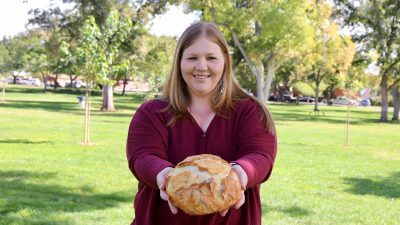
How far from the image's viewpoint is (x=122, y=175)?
10961 millimetres

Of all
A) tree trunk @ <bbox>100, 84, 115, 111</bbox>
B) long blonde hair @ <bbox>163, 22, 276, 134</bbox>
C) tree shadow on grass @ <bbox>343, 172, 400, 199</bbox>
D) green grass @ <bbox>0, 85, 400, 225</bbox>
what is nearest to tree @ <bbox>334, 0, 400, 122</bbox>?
tree trunk @ <bbox>100, 84, 115, 111</bbox>

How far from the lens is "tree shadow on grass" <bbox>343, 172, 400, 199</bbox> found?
10453mm

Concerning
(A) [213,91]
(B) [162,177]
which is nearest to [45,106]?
(A) [213,91]

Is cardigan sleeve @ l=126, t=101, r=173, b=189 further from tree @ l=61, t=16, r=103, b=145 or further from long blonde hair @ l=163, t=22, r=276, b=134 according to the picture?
tree @ l=61, t=16, r=103, b=145

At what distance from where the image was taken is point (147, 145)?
7.93ft

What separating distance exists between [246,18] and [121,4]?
37.1 ft

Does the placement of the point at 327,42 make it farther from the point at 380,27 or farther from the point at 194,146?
the point at 194,146

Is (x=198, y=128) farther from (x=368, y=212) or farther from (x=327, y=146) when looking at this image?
(x=327, y=146)

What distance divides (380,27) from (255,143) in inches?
1641

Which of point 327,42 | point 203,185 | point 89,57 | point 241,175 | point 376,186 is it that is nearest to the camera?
point 203,185

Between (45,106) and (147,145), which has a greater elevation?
(147,145)

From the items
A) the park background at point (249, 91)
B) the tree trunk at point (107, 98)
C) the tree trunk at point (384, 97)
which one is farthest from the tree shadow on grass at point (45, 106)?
the tree trunk at point (384, 97)

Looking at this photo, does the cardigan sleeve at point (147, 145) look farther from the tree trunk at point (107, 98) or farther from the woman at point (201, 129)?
the tree trunk at point (107, 98)

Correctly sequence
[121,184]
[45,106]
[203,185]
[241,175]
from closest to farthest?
[203,185] → [241,175] → [121,184] → [45,106]
